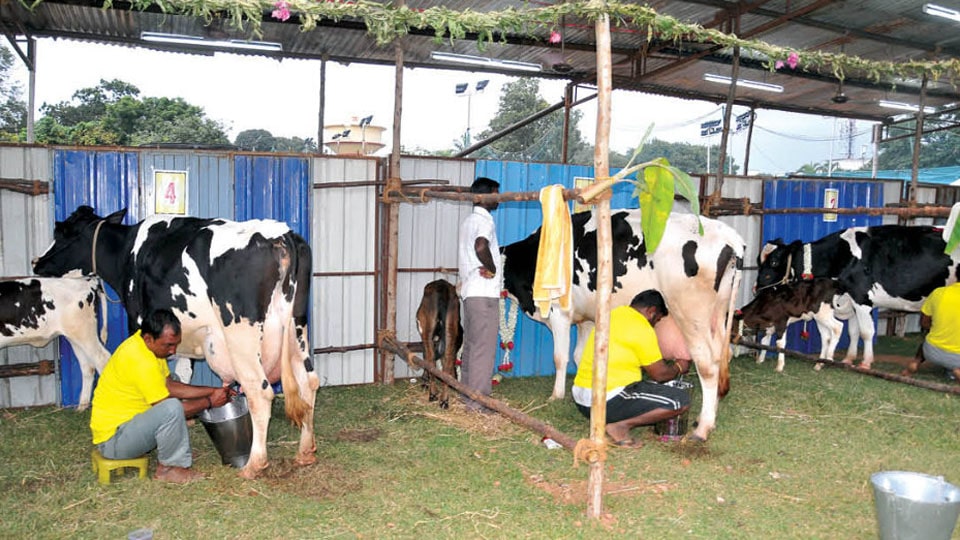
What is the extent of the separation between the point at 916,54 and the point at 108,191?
12486 millimetres

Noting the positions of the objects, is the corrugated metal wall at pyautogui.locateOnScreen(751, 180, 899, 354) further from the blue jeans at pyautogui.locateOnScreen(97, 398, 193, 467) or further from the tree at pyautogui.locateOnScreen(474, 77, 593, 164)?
the tree at pyautogui.locateOnScreen(474, 77, 593, 164)

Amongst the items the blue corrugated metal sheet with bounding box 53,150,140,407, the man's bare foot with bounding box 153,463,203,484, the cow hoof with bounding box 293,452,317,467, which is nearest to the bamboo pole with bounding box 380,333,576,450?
the cow hoof with bounding box 293,452,317,467

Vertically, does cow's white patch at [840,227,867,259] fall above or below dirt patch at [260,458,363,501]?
above

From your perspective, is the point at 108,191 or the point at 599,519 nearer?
the point at 599,519

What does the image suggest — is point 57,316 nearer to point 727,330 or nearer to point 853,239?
point 727,330

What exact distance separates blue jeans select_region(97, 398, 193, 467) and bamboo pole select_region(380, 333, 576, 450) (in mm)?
2192

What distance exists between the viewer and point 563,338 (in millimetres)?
7324

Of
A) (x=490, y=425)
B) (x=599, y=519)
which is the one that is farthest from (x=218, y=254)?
(x=599, y=519)

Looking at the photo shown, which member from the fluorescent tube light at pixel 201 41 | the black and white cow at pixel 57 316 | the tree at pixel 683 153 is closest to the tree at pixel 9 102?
the fluorescent tube light at pixel 201 41

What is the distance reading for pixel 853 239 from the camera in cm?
913

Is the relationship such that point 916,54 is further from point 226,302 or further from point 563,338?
point 226,302

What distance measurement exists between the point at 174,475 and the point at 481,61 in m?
8.31

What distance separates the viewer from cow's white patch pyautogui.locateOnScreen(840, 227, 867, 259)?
354 inches

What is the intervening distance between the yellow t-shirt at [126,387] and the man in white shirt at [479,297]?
110 inches
